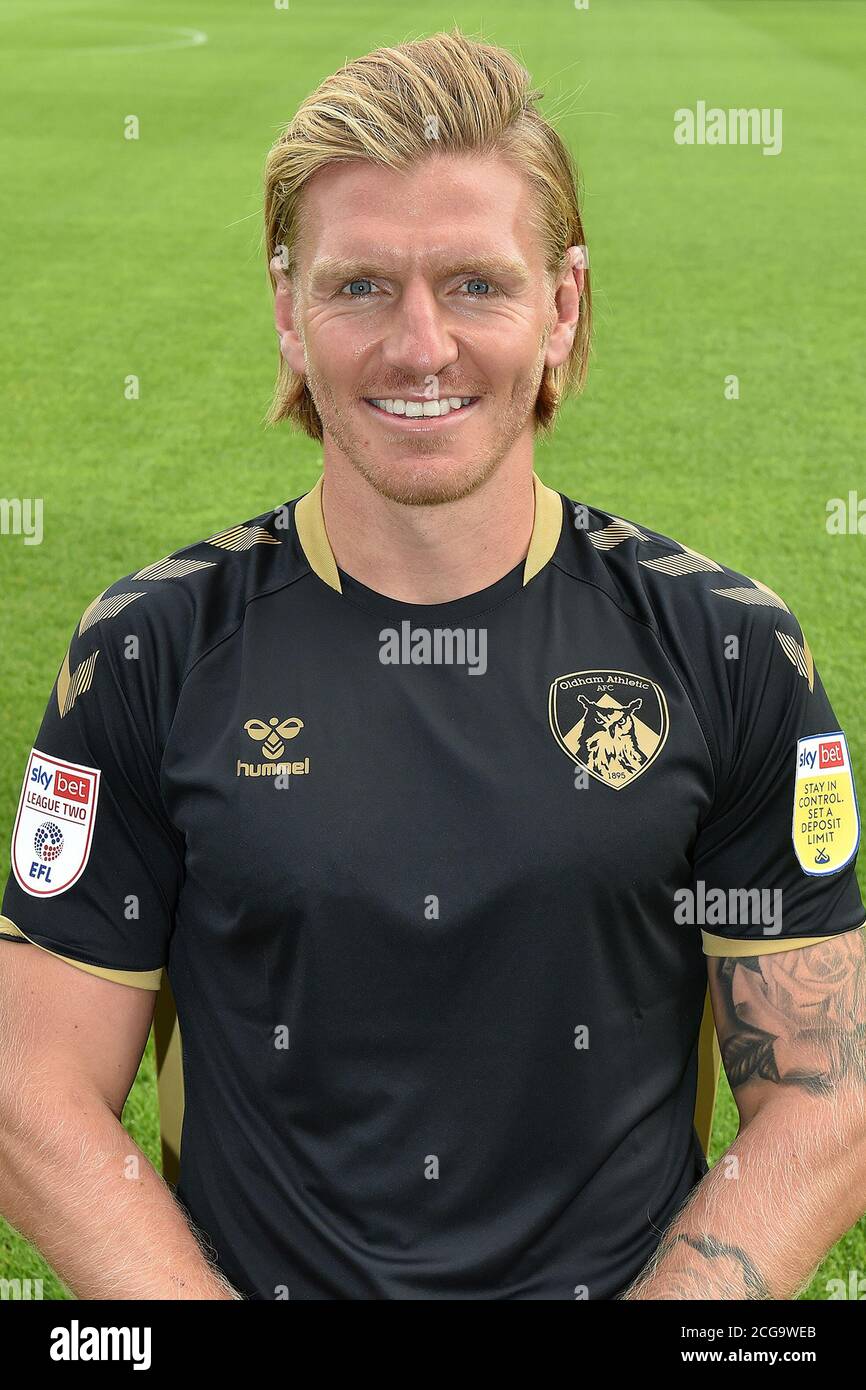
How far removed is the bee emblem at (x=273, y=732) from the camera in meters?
1.86

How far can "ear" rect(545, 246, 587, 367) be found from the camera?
203cm

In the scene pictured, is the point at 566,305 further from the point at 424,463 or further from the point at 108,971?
the point at 108,971

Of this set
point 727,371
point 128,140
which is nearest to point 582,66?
point 128,140

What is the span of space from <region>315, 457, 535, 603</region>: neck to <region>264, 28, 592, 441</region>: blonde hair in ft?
0.87

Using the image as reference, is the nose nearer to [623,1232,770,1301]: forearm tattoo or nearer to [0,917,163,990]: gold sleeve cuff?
[0,917,163,990]: gold sleeve cuff

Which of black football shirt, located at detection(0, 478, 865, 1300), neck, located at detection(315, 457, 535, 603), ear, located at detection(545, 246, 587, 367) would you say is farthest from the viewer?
ear, located at detection(545, 246, 587, 367)

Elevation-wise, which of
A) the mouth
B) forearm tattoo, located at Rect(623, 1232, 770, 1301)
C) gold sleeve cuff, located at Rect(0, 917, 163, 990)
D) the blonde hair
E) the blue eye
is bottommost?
forearm tattoo, located at Rect(623, 1232, 770, 1301)

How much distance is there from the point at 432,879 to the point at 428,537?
0.43 m

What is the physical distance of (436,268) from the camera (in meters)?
1.83

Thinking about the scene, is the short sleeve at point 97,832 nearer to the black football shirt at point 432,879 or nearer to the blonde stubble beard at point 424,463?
the black football shirt at point 432,879

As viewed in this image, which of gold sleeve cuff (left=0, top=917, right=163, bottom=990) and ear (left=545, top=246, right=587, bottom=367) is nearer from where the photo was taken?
gold sleeve cuff (left=0, top=917, right=163, bottom=990)

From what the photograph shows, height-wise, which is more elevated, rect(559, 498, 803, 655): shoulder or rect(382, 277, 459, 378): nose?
rect(382, 277, 459, 378): nose

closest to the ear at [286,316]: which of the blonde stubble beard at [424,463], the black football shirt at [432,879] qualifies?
the blonde stubble beard at [424,463]

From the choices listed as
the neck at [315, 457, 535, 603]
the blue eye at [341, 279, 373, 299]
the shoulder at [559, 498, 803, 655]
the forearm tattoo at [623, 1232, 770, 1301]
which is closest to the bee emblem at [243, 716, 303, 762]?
the neck at [315, 457, 535, 603]
